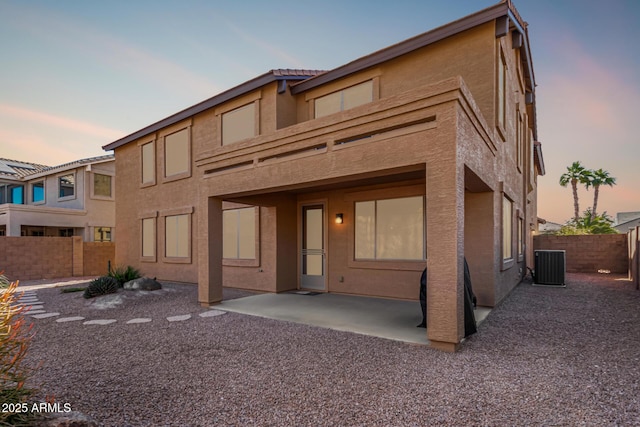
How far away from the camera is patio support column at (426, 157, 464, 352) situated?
15.3 ft

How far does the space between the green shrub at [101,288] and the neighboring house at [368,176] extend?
2.77 metres

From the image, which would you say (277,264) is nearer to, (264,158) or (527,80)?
(264,158)

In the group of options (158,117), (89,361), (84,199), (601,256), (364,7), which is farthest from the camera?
(84,199)

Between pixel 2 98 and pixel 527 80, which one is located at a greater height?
pixel 527 80

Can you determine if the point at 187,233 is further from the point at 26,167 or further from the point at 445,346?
the point at 26,167

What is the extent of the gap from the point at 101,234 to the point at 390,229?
59.2 ft

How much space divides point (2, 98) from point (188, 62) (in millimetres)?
5266

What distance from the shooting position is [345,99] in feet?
32.3

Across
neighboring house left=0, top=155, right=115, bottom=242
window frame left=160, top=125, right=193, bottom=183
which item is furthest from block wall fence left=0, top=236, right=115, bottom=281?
window frame left=160, top=125, right=193, bottom=183

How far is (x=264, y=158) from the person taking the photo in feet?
23.6

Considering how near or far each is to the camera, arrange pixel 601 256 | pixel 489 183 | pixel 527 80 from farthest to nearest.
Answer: pixel 601 256 < pixel 527 80 < pixel 489 183

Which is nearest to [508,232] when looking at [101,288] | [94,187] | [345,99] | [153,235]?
[345,99]

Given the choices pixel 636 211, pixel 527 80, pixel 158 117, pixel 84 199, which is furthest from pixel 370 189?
pixel 636 211

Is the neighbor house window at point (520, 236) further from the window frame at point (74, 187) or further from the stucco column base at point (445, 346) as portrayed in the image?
the window frame at point (74, 187)
